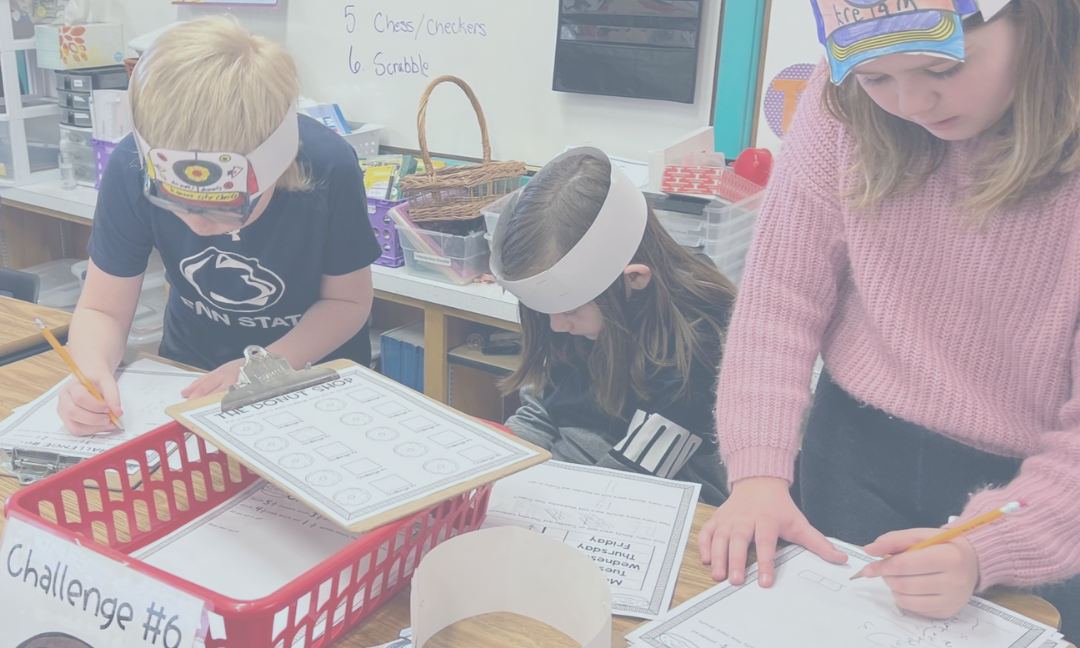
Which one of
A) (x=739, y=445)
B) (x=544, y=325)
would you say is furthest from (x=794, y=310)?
(x=544, y=325)

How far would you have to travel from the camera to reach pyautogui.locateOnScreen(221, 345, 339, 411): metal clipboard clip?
0.82 m

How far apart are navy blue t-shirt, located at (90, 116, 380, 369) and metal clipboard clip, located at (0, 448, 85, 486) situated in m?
0.38

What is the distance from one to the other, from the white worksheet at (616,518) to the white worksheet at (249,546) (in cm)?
17

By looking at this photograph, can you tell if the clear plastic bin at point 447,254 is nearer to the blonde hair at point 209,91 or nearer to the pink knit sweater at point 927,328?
the blonde hair at point 209,91

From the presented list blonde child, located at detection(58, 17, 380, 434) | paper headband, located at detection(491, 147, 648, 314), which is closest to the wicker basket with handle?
blonde child, located at detection(58, 17, 380, 434)

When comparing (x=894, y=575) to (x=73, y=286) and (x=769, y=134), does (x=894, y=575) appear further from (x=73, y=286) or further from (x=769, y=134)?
(x=73, y=286)

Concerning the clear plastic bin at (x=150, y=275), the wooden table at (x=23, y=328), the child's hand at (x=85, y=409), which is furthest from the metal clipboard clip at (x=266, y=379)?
the clear plastic bin at (x=150, y=275)

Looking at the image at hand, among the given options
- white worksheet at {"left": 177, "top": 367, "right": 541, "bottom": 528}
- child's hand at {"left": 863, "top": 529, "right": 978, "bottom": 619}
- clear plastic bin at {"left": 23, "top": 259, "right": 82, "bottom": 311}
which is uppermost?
white worksheet at {"left": 177, "top": 367, "right": 541, "bottom": 528}

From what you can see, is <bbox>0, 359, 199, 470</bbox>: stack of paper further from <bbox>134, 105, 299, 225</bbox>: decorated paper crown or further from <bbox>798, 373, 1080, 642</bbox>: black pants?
<bbox>798, 373, 1080, 642</bbox>: black pants

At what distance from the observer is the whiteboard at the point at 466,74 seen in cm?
216

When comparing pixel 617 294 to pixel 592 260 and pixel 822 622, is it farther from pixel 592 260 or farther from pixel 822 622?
pixel 822 622

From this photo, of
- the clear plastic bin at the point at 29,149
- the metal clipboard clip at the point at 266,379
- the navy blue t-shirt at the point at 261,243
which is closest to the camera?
the metal clipboard clip at the point at 266,379

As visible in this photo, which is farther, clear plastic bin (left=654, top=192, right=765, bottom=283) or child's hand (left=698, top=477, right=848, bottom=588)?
clear plastic bin (left=654, top=192, right=765, bottom=283)

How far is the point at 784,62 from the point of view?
193cm
